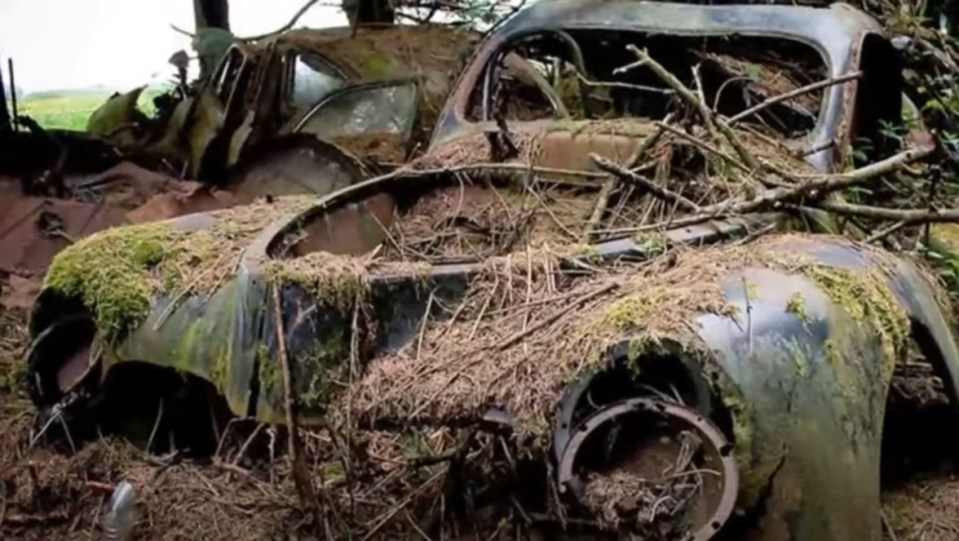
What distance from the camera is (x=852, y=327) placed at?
3012 mm

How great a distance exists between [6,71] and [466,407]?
27.1 ft

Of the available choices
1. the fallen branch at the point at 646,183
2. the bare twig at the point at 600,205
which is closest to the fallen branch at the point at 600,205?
the bare twig at the point at 600,205

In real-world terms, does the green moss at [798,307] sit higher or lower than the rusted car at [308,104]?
higher

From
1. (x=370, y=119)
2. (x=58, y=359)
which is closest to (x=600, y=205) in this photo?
(x=58, y=359)

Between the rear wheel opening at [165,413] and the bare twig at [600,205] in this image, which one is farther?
the rear wheel opening at [165,413]

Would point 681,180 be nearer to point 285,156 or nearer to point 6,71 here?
point 285,156

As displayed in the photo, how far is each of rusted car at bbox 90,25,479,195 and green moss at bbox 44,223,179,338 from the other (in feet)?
9.07

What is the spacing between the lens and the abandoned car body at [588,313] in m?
2.79

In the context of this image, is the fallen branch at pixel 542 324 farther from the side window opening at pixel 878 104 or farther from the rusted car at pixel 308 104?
the rusted car at pixel 308 104

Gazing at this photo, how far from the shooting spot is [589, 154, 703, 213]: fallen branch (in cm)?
372

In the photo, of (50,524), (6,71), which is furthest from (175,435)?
(6,71)

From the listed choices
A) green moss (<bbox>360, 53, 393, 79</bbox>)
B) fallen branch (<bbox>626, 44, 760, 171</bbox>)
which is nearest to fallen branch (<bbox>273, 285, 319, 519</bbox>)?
fallen branch (<bbox>626, 44, 760, 171</bbox>)

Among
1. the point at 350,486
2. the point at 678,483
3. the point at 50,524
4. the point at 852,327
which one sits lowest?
the point at 50,524

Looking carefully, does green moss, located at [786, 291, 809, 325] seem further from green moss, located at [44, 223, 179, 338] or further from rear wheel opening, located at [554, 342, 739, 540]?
green moss, located at [44, 223, 179, 338]
